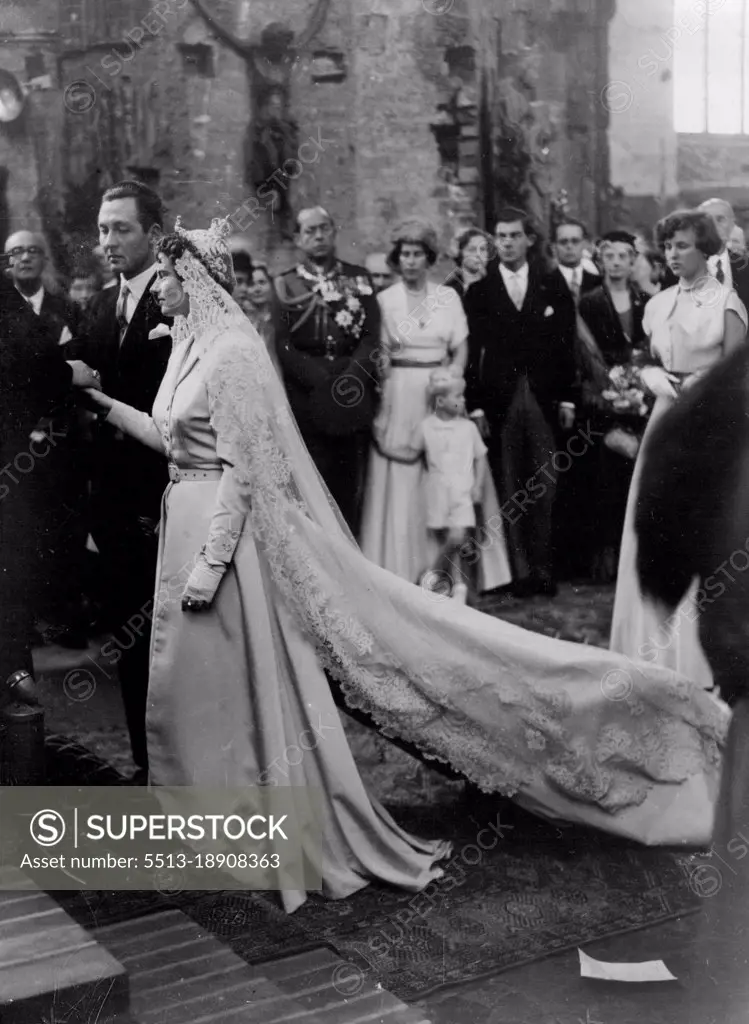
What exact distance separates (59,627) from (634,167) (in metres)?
2.27

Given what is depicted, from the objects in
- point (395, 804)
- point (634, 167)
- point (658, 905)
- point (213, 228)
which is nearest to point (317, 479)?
point (213, 228)

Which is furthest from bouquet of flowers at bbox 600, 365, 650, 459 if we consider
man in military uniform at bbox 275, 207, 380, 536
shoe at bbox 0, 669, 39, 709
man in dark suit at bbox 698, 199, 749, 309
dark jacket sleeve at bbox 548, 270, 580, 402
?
shoe at bbox 0, 669, 39, 709

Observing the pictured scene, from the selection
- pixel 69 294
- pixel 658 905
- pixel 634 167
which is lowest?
pixel 658 905

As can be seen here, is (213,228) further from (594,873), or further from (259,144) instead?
(594,873)

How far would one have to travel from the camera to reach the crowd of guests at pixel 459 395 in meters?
3.94

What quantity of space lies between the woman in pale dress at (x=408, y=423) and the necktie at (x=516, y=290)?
17 centimetres

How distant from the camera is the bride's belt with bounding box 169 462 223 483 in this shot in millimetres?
3877

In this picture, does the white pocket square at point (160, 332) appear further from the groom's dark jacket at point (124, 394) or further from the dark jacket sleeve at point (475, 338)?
the dark jacket sleeve at point (475, 338)

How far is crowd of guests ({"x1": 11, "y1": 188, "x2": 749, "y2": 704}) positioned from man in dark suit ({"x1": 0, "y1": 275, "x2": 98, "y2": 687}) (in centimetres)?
4

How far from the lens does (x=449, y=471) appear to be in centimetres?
400

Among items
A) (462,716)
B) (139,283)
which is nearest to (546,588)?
(462,716)

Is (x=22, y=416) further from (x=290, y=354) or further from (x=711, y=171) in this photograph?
(x=711, y=171)

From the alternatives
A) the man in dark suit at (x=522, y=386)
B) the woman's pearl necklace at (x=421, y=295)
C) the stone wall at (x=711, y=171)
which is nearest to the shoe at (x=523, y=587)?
the man in dark suit at (x=522, y=386)

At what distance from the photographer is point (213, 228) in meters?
3.82
